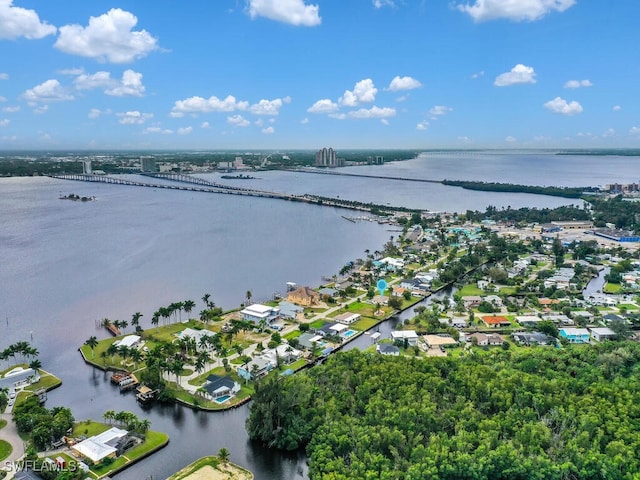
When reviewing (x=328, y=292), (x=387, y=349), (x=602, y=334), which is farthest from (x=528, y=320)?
(x=328, y=292)

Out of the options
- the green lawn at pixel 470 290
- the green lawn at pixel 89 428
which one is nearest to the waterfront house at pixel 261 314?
the green lawn at pixel 89 428

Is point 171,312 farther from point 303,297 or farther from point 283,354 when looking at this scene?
point 283,354

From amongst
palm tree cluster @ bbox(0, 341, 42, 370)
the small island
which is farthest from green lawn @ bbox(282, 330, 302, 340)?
palm tree cluster @ bbox(0, 341, 42, 370)

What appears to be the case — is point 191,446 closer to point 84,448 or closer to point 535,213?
point 84,448

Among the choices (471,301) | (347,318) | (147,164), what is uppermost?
(147,164)

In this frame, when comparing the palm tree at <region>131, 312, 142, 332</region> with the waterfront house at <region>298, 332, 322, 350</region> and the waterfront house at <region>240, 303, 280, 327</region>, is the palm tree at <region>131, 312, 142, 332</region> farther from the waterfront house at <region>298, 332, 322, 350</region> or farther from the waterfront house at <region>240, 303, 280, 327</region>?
the waterfront house at <region>298, 332, 322, 350</region>

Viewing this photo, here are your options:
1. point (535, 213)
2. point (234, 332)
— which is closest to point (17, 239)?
point (234, 332)
